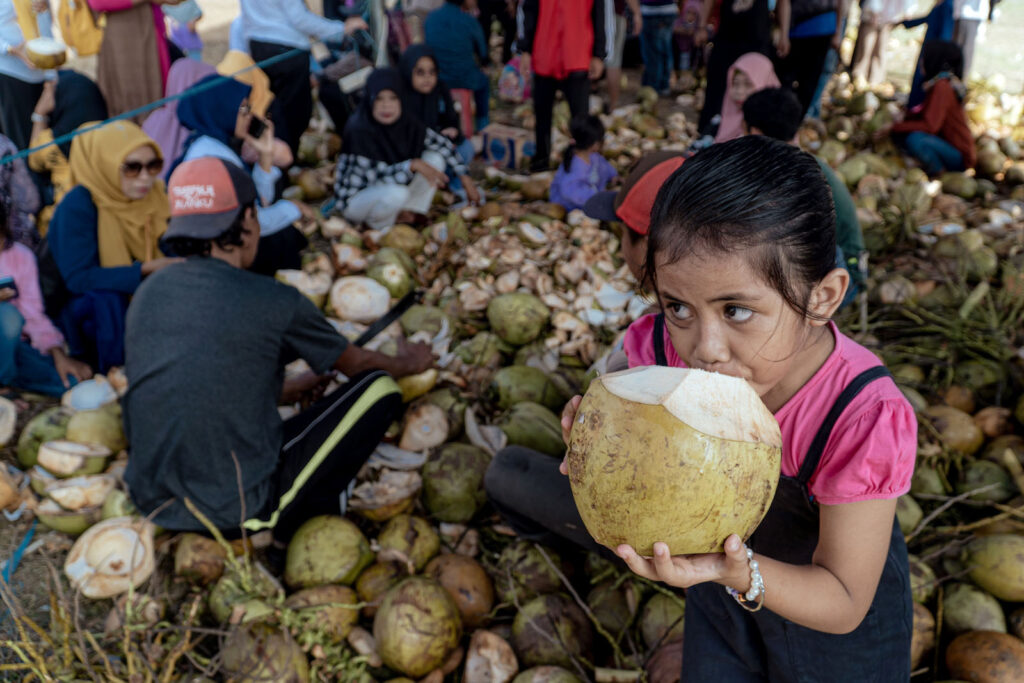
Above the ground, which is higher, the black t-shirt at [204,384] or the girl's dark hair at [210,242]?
the girl's dark hair at [210,242]

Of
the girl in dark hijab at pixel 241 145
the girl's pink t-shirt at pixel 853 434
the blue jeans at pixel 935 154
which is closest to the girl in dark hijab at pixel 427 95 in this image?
the girl in dark hijab at pixel 241 145

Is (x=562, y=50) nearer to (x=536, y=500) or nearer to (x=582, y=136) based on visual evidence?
(x=582, y=136)

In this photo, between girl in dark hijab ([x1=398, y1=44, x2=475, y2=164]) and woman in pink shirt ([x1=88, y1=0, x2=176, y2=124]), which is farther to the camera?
girl in dark hijab ([x1=398, y1=44, x2=475, y2=164])

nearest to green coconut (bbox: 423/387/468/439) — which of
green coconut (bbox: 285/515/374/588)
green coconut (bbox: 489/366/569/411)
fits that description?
green coconut (bbox: 489/366/569/411)

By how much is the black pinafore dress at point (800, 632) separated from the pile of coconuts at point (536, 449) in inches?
10.0

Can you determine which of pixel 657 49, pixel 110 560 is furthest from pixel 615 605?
pixel 657 49

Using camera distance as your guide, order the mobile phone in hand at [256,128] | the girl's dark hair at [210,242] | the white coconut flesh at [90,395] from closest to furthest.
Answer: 1. the girl's dark hair at [210,242]
2. the white coconut flesh at [90,395]
3. the mobile phone in hand at [256,128]

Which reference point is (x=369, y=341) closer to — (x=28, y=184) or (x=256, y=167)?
(x=256, y=167)

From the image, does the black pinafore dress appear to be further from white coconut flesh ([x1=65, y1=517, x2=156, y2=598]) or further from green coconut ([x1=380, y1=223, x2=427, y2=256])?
green coconut ([x1=380, y1=223, x2=427, y2=256])

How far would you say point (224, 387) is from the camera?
189 centimetres

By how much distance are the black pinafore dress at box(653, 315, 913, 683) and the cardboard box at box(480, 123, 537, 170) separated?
3.84 metres

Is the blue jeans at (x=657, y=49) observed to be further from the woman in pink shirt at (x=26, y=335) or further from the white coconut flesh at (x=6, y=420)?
the white coconut flesh at (x=6, y=420)

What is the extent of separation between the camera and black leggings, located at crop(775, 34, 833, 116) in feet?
16.4

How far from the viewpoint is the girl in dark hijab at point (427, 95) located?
4594mm
